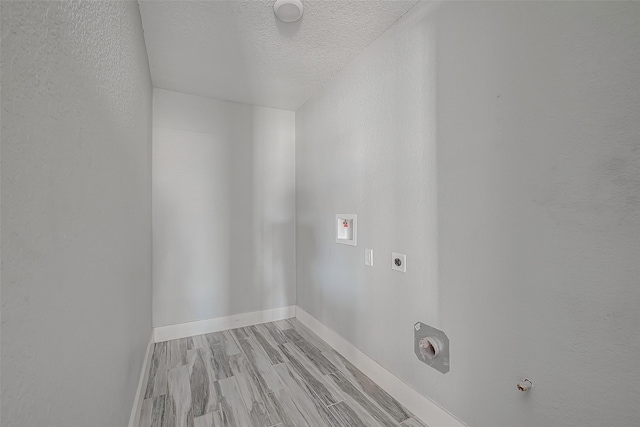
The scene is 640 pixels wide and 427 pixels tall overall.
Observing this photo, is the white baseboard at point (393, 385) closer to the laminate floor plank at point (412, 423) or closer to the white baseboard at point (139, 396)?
the laminate floor plank at point (412, 423)

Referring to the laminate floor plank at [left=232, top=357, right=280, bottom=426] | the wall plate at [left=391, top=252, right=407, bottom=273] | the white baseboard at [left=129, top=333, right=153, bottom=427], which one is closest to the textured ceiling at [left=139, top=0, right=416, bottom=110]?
the wall plate at [left=391, top=252, right=407, bottom=273]

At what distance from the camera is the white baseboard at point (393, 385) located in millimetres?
1392

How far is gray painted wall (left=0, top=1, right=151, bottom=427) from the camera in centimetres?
38

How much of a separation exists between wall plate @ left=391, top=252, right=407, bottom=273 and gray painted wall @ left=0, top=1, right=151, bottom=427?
4.51ft

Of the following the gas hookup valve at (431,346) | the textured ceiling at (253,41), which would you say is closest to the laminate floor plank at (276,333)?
the gas hookup valve at (431,346)

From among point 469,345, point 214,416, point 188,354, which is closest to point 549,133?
point 469,345

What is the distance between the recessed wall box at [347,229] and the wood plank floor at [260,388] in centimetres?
92

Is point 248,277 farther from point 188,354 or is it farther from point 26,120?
point 26,120

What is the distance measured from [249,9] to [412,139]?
3.78ft

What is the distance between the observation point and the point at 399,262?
1625 millimetres

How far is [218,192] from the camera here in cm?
266

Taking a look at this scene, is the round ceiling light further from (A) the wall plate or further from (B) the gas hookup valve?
(B) the gas hookup valve

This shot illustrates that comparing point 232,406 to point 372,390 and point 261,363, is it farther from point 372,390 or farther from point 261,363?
point 372,390

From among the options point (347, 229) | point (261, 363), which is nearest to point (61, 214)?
point (347, 229)
